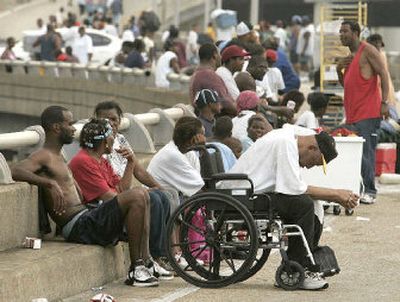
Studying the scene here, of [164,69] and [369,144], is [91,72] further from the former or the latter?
[369,144]

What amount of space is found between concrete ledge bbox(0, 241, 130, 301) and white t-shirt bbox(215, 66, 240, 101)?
577 centimetres

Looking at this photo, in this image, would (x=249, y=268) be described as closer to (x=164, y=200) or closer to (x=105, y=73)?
(x=164, y=200)

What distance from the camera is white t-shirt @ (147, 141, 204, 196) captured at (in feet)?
44.4

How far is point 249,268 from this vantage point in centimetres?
1235

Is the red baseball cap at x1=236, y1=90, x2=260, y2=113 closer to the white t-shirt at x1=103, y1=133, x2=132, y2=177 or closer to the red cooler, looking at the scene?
the red cooler

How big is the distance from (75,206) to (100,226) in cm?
29

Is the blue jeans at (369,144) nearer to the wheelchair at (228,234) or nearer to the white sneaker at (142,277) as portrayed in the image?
the wheelchair at (228,234)

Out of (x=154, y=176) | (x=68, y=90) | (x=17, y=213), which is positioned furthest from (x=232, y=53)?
(x=68, y=90)

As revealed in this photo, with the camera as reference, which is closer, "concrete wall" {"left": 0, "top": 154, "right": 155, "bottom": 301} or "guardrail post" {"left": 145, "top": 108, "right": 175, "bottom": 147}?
"concrete wall" {"left": 0, "top": 154, "right": 155, "bottom": 301}

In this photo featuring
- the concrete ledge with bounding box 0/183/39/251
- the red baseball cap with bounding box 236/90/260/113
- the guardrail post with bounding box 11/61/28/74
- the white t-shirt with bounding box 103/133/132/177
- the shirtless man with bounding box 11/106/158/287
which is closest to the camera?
the concrete ledge with bounding box 0/183/39/251

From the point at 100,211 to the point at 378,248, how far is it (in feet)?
10.9

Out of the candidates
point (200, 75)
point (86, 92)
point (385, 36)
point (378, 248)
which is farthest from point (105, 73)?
point (378, 248)

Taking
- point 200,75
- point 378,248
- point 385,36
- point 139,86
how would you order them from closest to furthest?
point 378,248, point 200,75, point 139,86, point 385,36

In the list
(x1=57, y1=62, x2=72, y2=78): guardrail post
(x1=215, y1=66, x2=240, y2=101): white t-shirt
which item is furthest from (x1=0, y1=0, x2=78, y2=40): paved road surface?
(x1=215, y1=66, x2=240, y2=101): white t-shirt
